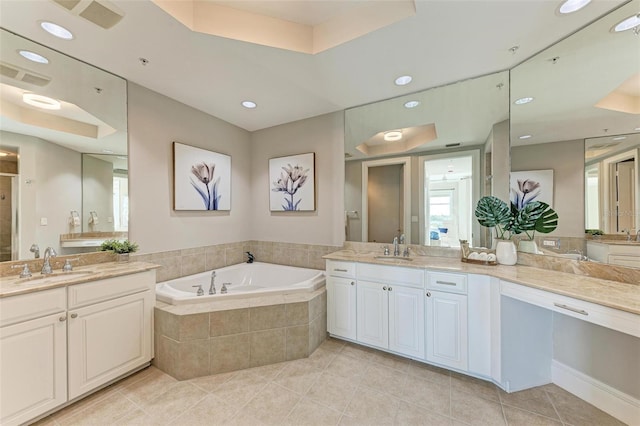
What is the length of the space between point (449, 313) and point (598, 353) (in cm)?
93

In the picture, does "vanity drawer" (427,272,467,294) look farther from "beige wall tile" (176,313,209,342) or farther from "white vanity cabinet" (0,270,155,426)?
"white vanity cabinet" (0,270,155,426)

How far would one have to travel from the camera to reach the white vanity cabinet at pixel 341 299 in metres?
2.45

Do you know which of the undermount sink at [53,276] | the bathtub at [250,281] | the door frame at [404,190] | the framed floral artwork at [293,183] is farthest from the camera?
the framed floral artwork at [293,183]

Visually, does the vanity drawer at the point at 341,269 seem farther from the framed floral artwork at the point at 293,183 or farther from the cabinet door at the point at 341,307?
the framed floral artwork at the point at 293,183

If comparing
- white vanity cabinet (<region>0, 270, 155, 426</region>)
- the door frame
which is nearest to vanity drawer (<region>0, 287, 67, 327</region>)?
white vanity cabinet (<region>0, 270, 155, 426</region>)

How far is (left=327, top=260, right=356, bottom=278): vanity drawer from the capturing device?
2463 millimetres

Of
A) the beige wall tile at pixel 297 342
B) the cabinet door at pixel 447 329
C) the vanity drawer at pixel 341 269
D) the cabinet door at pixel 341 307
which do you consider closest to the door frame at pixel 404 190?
the vanity drawer at pixel 341 269

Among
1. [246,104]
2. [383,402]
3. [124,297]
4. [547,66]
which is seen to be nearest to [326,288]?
[383,402]

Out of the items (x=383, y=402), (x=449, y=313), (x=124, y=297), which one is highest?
(x=124, y=297)

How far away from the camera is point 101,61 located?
2039mm

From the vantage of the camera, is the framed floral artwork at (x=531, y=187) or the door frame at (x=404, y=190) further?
the door frame at (x=404, y=190)

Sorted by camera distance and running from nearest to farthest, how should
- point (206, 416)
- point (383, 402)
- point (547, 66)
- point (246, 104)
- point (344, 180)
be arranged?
point (206, 416) → point (383, 402) → point (547, 66) → point (246, 104) → point (344, 180)

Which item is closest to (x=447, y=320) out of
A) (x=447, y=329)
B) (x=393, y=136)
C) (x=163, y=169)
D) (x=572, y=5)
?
(x=447, y=329)

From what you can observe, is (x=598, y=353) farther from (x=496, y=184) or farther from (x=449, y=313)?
(x=496, y=184)
